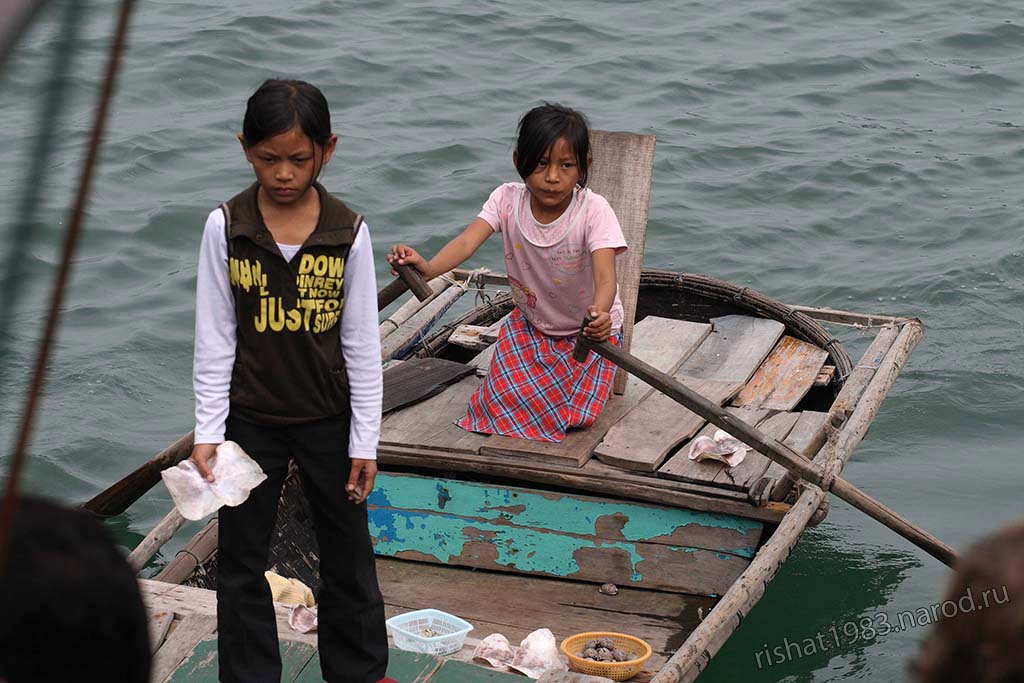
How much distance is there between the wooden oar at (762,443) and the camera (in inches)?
160

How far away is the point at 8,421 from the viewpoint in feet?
26.5

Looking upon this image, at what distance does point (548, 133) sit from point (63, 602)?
10.5 feet

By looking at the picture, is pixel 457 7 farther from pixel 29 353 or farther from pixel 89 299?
pixel 29 353

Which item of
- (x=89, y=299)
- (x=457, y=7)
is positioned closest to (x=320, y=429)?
(x=89, y=299)

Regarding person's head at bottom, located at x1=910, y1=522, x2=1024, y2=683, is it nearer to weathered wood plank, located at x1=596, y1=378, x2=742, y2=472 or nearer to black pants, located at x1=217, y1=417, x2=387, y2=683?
black pants, located at x1=217, y1=417, x2=387, y2=683

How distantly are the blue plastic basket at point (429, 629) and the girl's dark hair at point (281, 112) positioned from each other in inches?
54.6

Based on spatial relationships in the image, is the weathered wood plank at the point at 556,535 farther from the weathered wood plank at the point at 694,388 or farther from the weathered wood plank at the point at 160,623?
the weathered wood plank at the point at 160,623

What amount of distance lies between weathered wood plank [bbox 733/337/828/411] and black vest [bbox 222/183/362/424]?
2462 millimetres

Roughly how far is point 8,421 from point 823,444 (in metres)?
5.27

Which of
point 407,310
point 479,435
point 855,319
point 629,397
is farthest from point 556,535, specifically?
point 855,319

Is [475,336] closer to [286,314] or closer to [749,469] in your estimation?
[749,469]

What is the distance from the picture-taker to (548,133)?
163 inches

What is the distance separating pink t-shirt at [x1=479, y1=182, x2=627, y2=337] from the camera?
4.42 m

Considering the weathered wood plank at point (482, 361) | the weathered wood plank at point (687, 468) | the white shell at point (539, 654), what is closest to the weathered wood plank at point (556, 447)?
the weathered wood plank at point (687, 468)
